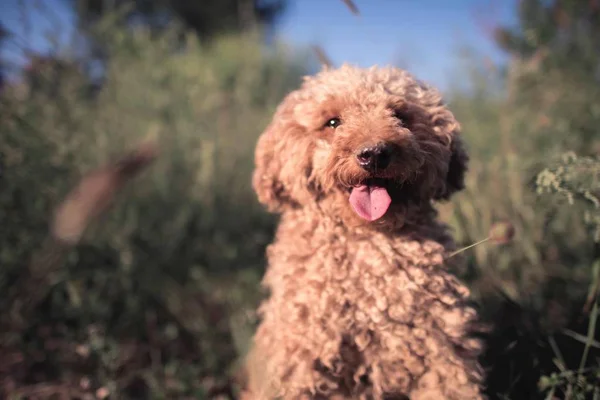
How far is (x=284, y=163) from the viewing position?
90.7 inches

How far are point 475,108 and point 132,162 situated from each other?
515 cm

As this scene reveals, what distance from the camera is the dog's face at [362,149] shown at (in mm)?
1988

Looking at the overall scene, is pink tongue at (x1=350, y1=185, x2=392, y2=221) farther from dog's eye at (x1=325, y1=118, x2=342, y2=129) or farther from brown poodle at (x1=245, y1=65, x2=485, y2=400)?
dog's eye at (x1=325, y1=118, x2=342, y2=129)

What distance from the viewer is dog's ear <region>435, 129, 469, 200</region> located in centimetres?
228

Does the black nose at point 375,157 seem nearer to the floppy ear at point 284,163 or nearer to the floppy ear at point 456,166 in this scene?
the floppy ear at point 284,163

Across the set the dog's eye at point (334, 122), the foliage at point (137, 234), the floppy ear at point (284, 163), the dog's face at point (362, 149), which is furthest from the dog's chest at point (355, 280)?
the foliage at point (137, 234)

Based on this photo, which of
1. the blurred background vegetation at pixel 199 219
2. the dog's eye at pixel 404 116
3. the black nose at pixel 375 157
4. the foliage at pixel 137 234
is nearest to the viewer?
the black nose at pixel 375 157

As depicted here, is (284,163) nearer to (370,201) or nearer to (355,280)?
(370,201)

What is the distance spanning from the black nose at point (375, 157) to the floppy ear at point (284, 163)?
34cm

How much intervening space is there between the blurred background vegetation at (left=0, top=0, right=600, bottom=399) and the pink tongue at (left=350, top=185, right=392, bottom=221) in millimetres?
733

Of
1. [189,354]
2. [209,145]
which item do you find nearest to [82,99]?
[209,145]

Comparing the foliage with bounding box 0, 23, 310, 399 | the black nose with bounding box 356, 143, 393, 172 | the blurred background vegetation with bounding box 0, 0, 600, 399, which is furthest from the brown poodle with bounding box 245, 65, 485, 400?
the foliage with bounding box 0, 23, 310, 399

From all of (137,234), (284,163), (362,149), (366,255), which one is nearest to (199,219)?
(137,234)

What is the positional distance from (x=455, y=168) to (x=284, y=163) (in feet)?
2.69
